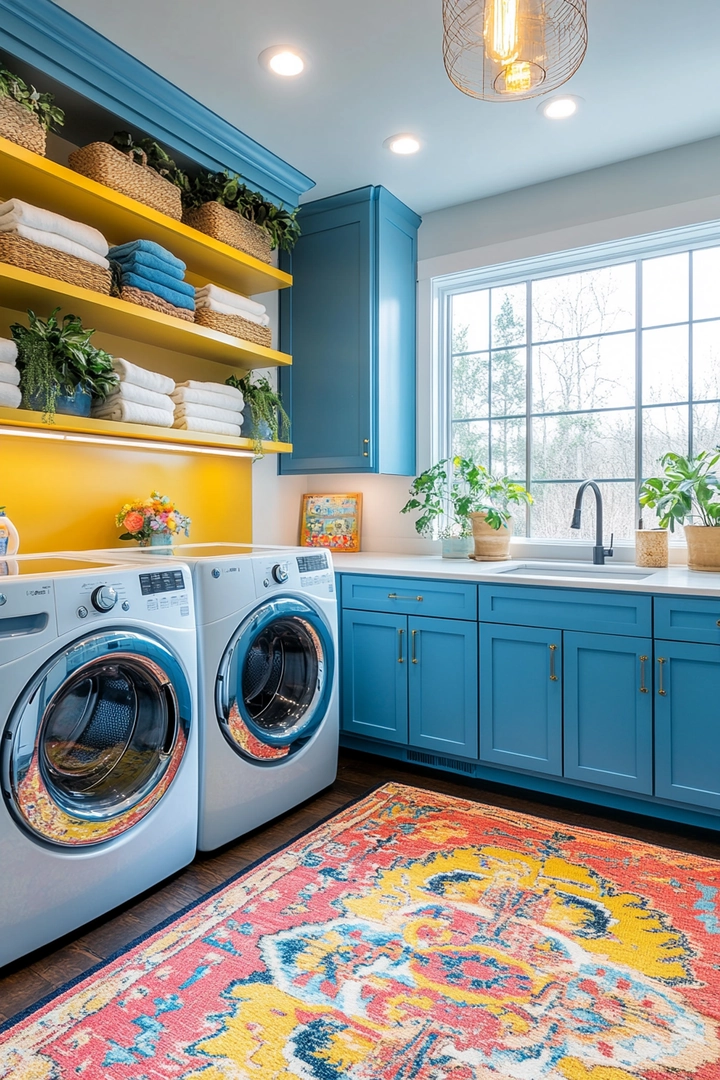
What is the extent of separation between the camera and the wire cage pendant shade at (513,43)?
1697mm

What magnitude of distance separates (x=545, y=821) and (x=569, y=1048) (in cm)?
109

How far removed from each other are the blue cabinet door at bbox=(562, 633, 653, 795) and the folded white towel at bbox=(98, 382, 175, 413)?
175 centimetres

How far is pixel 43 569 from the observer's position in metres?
1.99

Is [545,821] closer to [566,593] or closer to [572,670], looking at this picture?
[572,670]

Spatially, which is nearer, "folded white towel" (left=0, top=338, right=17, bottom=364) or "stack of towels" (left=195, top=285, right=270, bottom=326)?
"folded white towel" (left=0, top=338, right=17, bottom=364)

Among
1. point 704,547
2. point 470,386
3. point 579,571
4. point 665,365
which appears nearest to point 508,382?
point 470,386

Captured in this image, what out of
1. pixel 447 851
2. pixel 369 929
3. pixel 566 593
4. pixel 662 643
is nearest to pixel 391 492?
pixel 566 593

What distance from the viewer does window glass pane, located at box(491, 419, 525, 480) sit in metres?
3.53

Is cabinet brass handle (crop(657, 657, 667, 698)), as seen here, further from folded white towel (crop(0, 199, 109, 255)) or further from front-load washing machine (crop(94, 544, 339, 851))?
folded white towel (crop(0, 199, 109, 255))

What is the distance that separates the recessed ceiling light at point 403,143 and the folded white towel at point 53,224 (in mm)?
1302

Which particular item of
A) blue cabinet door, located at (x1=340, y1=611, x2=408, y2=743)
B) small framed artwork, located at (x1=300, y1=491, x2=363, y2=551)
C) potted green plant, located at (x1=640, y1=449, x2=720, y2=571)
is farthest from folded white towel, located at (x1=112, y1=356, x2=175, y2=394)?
potted green plant, located at (x1=640, y1=449, x2=720, y2=571)

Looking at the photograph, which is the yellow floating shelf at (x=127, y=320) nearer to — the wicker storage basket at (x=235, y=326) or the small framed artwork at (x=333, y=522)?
the wicker storage basket at (x=235, y=326)

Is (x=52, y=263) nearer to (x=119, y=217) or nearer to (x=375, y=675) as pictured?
(x=119, y=217)

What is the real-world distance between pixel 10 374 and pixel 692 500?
2579 mm
